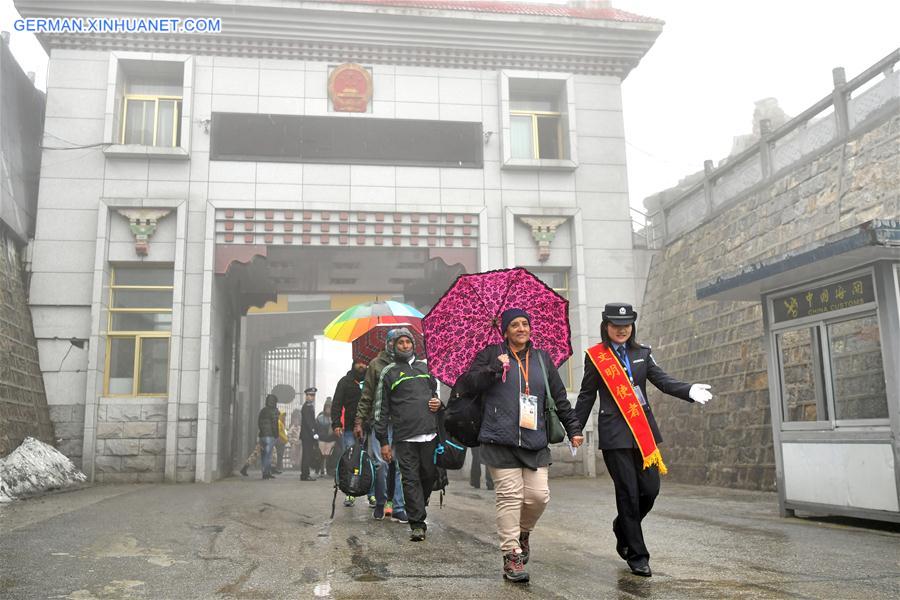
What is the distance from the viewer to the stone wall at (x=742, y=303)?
10.6 m

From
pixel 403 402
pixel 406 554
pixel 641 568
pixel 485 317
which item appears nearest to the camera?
pixel 641 568

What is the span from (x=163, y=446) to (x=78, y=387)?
1880 millimetres

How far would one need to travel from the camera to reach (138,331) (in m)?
14.7

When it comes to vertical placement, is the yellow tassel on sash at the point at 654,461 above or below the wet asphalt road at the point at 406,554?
above

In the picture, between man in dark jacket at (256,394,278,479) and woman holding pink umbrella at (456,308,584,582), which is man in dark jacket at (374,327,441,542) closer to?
woman holding pink umbrella at (456,308,584,582)

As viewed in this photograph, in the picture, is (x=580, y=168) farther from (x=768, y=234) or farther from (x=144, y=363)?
(x=144, y=363)

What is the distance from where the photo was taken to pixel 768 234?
13.0m

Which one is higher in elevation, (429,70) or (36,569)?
(429,70)

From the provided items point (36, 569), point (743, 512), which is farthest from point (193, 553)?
point (743, 512)

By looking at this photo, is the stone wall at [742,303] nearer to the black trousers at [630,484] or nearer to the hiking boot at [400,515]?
the hiking boot at [400,515]

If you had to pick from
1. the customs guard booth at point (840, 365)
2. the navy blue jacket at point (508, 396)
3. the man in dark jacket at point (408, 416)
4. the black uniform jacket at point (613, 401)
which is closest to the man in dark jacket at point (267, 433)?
the man in dark jacket at point (408, 416)

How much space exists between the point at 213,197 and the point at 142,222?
139 centimetres

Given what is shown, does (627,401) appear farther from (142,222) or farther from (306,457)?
(142,222)

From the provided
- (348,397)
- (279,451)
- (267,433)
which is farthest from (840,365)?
(279,451)
